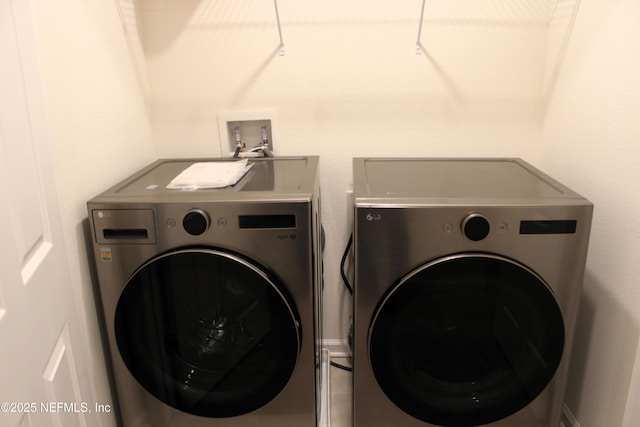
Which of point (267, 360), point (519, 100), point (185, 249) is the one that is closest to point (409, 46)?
point (519, 100)

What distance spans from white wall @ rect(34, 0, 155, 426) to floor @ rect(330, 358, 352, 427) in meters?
0.69

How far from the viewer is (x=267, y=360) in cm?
116

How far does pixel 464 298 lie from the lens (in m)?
1.10

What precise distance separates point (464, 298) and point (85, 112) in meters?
1.08

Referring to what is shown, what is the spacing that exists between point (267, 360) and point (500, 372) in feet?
2.02

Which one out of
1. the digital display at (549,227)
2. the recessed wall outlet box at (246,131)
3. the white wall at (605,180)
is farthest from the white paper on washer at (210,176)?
the white wall at (605,180)

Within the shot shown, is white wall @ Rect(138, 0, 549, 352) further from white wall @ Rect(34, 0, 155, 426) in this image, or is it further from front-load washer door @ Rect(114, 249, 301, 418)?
front-load washer door @ Rect(114, 249, 301, 418)

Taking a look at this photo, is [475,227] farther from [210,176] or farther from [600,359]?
[210,176]

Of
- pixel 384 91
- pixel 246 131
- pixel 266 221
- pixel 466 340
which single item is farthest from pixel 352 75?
pixel 466 340

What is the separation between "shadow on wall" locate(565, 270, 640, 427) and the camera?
1.09 m

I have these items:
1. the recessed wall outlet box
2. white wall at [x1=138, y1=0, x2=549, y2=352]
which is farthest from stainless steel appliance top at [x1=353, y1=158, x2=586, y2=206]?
the recessed wall outlet box

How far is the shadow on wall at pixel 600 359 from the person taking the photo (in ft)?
3.59

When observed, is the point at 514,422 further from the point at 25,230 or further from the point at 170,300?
the point at 25,230

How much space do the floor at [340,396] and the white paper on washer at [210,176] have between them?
2.80ft
